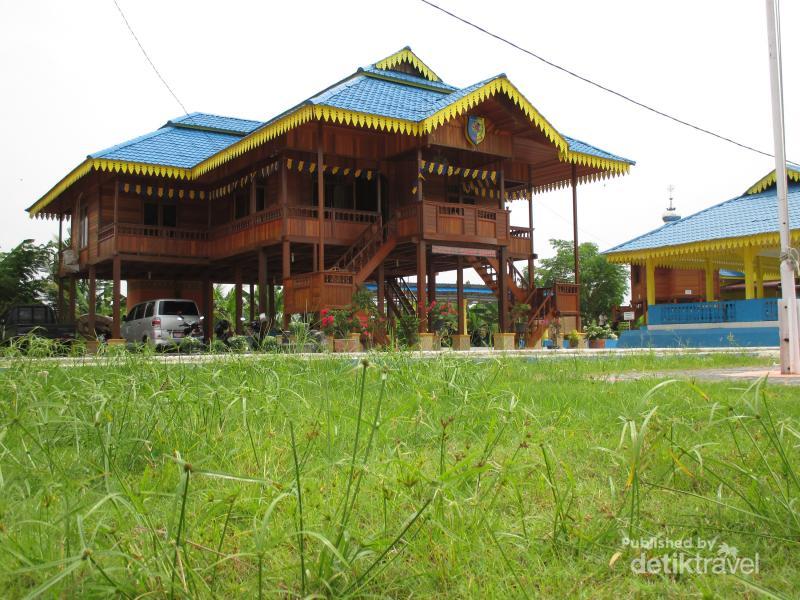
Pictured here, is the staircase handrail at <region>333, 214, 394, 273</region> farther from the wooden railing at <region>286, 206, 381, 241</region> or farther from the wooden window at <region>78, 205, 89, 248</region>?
the wooden window at <region>78, 205, 89, 248</region>

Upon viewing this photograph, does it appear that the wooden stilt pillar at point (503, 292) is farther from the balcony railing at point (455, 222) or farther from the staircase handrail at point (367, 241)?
the staircase handrail at point (367, 241)

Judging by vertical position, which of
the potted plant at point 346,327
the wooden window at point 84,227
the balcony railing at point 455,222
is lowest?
the potted plant at point 346,327

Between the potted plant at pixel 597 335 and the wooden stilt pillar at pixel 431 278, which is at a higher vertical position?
the wooden stilt pillar at pixel 431 278

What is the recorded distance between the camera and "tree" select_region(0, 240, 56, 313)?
27.0 meters

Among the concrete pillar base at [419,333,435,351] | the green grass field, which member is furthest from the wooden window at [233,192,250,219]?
the green grass field

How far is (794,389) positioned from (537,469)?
407cm

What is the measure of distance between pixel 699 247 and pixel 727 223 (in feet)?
4.97

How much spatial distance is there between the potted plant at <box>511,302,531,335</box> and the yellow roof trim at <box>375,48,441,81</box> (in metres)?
8.20

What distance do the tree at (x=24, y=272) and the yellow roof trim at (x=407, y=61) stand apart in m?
14.9

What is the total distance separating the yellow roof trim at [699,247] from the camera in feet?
67.7

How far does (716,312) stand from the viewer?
870 inches

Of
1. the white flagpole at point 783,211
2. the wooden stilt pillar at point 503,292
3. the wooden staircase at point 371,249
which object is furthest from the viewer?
the wooden stilt pillar at point 503,292

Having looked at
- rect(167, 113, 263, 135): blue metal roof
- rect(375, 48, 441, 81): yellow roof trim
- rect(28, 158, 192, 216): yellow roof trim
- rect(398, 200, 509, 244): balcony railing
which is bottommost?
rect(398, 200, 509, 244): balcony railing

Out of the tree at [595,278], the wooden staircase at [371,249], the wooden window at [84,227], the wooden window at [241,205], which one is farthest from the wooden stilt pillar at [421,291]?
the tree at [595,278]
